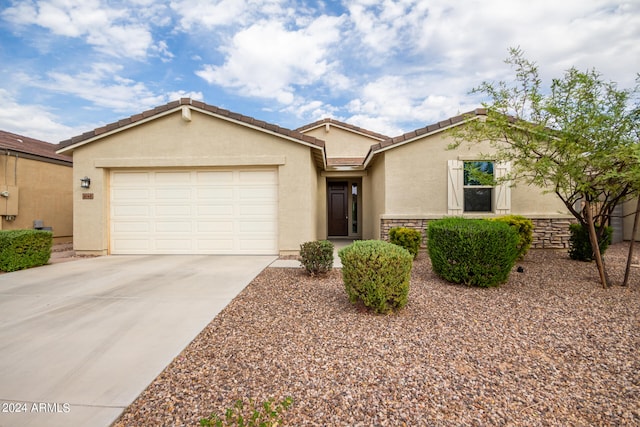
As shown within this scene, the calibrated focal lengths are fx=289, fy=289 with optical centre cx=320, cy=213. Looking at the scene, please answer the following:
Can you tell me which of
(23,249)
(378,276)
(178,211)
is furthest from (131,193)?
(378,276)

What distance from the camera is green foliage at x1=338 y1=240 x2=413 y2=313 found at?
3508 mm

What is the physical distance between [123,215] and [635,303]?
Answer: 36.0 feet

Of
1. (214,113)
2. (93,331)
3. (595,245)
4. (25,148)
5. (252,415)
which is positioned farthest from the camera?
(25,148)

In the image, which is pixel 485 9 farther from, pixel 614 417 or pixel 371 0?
pixel 614 417

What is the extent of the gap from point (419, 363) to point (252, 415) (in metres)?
1.44

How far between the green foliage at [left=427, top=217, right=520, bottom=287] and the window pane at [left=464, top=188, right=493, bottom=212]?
13.4 feet

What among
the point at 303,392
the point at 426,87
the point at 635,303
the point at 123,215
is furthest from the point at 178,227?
the point at 426,87

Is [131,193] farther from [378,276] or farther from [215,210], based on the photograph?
[378,276]

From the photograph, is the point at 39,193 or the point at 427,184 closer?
the point at 427,184

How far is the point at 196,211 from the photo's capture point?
26.9ft

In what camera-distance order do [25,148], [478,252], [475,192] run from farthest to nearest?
[25,148], [475,192], [478,252]

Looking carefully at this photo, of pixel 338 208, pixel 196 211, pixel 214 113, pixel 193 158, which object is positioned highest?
pixel 214 113

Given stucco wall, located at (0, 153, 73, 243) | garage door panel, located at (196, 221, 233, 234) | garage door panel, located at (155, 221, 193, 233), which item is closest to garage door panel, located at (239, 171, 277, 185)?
garage door panel, located at (196, 221, 233, 234)

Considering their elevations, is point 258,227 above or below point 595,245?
above
